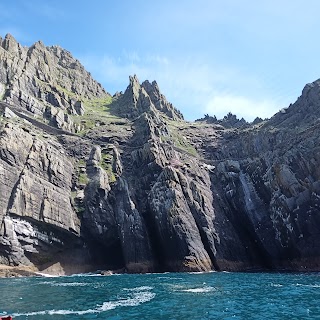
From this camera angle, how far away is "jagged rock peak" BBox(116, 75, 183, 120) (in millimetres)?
152375

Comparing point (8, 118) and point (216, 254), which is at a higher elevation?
point (8, 118)

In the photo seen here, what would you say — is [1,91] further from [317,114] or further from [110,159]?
[317,114]

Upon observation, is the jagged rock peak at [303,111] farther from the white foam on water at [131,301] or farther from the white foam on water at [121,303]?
the white foam on water at [131,301]

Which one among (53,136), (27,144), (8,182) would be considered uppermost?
(53,136)

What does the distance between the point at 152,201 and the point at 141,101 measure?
77024 mm

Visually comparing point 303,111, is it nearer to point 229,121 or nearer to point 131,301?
point 229,121

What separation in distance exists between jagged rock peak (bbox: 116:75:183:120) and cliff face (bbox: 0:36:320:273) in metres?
36.3

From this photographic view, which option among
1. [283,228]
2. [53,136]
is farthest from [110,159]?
[283,228]

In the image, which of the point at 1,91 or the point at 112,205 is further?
the point at 1,91

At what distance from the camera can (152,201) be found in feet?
285

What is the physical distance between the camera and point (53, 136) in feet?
357

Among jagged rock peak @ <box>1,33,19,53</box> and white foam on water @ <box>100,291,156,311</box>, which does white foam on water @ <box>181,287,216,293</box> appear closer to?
white foam on water @ <box>100,291,156,311</box>

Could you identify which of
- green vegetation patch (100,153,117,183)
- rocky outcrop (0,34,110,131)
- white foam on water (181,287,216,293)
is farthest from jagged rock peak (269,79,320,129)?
white foam on water (181,287,216,293)

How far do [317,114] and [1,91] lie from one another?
94902mm
